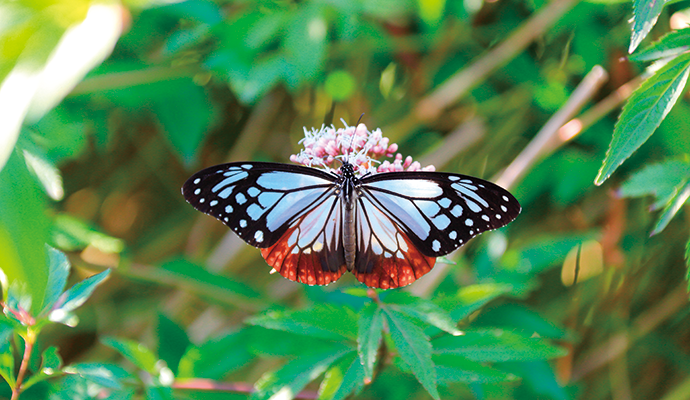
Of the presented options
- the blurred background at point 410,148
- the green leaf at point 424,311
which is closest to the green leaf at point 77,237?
the blurred background at point 410,148

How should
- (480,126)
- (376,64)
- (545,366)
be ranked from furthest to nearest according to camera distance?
1. (376,64)
2. (480,126)
3. (545,366)

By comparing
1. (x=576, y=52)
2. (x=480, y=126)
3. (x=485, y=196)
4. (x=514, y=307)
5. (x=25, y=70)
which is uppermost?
(x=576, y=52)

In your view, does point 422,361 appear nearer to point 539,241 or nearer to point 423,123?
point 539,241

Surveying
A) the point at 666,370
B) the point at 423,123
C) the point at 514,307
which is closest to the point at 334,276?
A: the point at 514,307

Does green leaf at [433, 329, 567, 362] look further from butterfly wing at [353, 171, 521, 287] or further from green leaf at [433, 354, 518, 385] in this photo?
butterfly wing at [353, 171, 521, 287]

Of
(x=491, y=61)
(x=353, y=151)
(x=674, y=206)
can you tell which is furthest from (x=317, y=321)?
(x=491, y=61)

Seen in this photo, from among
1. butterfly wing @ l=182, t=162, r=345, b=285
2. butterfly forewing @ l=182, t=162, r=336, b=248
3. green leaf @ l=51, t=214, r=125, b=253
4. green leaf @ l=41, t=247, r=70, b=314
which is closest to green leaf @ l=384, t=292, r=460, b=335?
butterfly wing @ l=182, t=162, r=345, b=285
